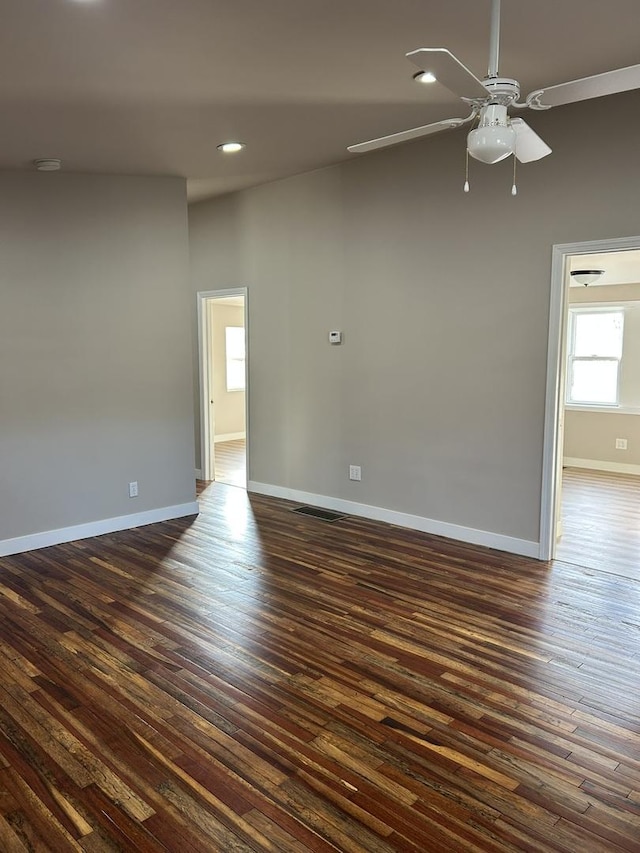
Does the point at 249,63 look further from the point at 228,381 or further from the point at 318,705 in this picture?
the point at 228,381

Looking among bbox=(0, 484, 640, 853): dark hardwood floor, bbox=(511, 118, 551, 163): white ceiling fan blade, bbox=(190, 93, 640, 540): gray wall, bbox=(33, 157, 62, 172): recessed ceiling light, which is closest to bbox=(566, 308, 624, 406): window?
bbox=(190, 93, 640, 540): gray wall

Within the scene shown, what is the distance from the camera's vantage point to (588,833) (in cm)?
197

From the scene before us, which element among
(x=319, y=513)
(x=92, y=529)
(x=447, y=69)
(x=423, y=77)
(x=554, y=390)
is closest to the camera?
(x=447, y=69)

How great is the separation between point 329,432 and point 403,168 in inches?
89.4

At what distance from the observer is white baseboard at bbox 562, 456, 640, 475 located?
25.7 ft

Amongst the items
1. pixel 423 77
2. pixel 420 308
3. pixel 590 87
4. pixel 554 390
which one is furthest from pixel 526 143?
pixel 420 308

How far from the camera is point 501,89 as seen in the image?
2.14 m

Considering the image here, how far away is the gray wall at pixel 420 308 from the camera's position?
4105 mm

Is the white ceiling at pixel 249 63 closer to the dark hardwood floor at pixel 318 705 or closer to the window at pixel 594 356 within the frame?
the dark hardwood floor at pixel 318 705

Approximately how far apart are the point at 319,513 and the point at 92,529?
1.90 m

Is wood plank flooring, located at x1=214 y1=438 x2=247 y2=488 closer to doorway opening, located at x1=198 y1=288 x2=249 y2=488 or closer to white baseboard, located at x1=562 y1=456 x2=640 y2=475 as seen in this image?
doorway opening, located at x1=198 y1=288 x2=249 y2=488

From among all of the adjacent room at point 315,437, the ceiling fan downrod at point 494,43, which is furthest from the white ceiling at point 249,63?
the ceiling fan downrod at point 494,43

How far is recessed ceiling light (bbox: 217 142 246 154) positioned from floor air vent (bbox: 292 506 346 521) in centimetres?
297

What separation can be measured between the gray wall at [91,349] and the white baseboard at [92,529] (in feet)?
0.16
